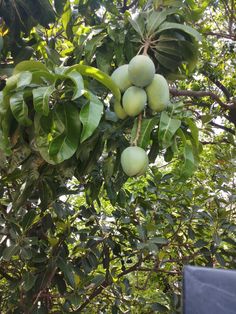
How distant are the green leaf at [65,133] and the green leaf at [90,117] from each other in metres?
0.07

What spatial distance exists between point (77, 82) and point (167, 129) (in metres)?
0.29

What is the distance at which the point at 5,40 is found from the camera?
1.58m

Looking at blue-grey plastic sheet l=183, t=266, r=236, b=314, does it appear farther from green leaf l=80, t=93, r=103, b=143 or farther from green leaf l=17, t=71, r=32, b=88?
green leaf l=17, t=71, r=32, b=88

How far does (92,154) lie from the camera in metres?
1.18

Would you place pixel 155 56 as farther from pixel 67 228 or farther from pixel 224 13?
pixel 224 13

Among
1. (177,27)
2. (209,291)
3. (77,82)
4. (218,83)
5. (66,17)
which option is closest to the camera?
(209,291)

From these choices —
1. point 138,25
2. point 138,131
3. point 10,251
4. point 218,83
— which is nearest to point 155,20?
Result: point 138,25

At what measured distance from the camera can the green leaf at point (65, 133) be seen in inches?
35.2

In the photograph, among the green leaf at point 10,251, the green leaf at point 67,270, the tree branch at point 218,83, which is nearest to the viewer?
the green leaf at point 10,251

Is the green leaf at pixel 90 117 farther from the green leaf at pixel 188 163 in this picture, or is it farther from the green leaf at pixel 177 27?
the green leaf at pixel 177 27

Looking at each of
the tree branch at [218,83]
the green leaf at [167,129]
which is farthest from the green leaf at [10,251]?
the tree branch at [218,83]

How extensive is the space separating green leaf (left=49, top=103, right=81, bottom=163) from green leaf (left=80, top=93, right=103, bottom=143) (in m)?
0.07

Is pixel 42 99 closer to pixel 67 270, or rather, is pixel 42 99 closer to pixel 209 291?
pixel 209 291

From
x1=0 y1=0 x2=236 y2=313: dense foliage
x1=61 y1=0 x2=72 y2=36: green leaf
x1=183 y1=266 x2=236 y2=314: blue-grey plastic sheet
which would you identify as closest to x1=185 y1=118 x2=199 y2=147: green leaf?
x1=0 y1=0 x2=236 y2=313: dense foliage
